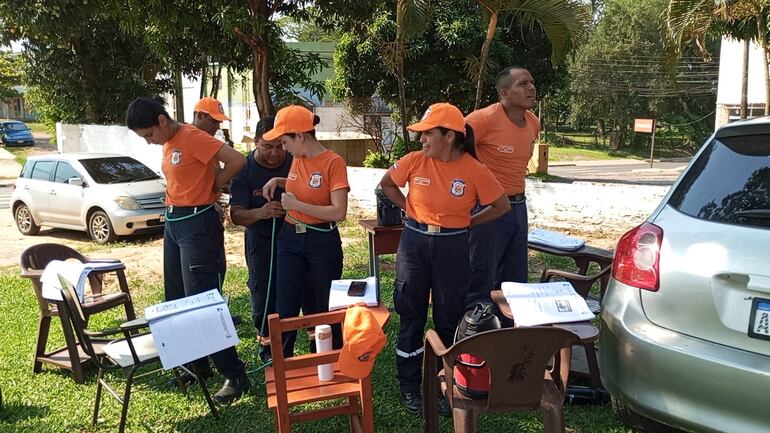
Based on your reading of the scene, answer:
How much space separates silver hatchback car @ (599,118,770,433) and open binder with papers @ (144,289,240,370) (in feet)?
5.91

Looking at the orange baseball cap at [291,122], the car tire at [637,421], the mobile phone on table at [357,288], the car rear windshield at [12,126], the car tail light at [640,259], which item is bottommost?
the car tire at [637,421]

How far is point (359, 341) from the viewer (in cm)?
248

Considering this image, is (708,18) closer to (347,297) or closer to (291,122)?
(291,122)

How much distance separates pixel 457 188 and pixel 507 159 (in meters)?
1.07

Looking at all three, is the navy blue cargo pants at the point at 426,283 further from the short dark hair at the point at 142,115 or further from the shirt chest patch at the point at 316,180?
the short dark hair at the point at 142,115

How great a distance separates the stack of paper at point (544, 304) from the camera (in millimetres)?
2559

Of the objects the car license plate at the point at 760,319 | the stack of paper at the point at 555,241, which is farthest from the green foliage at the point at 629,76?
the car license plate at the point at 760,319


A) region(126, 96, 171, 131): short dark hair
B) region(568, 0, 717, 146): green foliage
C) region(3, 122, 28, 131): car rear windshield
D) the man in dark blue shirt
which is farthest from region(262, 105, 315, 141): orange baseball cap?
region(568, 0, 717, 146): green foliage

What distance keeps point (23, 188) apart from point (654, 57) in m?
34.5

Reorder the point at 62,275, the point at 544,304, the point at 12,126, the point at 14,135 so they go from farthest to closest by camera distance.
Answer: the point at 12,126, the point at 14,135, the point at 62,275, the point at 544,304

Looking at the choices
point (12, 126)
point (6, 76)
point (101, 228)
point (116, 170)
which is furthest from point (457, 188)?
point (12, 126)

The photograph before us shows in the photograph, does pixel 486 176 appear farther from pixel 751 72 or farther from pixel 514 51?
pixel 751 72

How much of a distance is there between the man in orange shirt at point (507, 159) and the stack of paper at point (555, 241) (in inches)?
3.3

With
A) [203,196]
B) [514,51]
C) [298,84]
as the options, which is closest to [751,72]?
[514,51]
